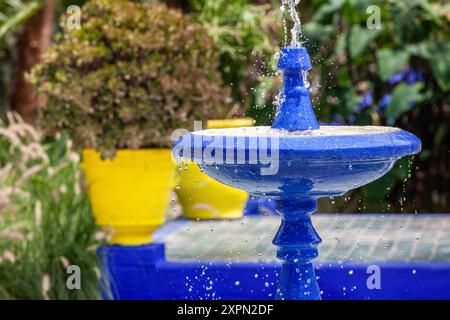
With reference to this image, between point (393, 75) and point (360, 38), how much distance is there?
69cm

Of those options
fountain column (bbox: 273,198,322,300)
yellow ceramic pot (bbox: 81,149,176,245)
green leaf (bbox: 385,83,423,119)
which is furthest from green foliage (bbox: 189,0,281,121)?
fountain column (bbox: 273,198,322,300)

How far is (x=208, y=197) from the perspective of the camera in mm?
7785

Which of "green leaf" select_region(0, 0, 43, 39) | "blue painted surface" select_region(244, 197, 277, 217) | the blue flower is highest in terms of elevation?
"green leaf" select_region(0, 0, 43, 39)

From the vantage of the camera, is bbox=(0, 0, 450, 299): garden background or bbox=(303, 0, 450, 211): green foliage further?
bbox=(303, 0, 450, 211): green foliage

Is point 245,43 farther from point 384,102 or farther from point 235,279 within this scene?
point 235,279

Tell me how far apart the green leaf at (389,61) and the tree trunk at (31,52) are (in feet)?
9.14

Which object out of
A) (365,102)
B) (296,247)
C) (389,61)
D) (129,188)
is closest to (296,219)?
(296,247)

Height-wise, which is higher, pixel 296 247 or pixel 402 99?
pixel 402 99

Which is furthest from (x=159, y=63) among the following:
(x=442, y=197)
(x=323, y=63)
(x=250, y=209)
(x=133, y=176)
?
(x=442, y=197)

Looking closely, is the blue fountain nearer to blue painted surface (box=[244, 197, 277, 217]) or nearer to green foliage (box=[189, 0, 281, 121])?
blue painted surface (box=[244, 197, 277, 217])

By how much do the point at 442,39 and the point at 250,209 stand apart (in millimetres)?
2515

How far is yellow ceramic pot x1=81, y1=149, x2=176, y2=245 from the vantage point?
6000 millimetres

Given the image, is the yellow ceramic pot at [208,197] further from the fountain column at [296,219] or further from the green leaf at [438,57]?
the fountain column at [296,219]

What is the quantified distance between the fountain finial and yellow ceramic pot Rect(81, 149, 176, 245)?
196cm
